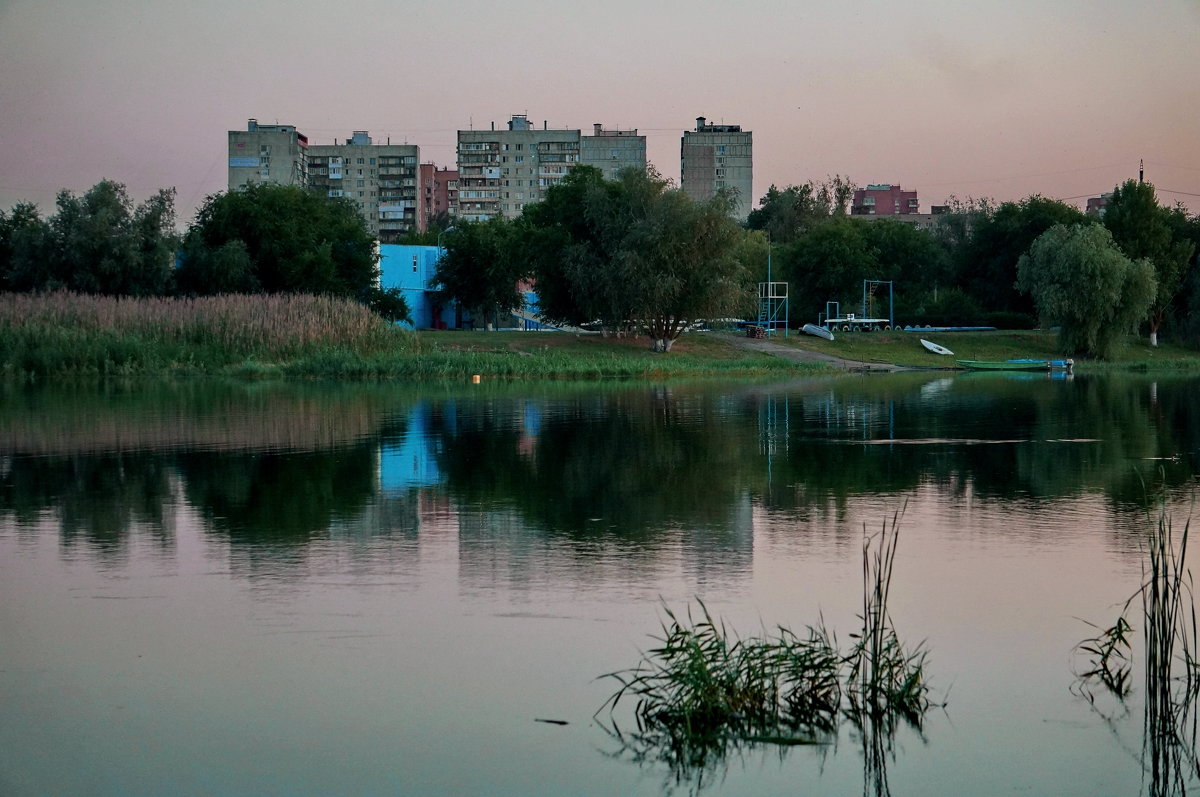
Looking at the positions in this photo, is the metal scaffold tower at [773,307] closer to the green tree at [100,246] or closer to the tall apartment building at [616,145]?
the green tree at [100,246]

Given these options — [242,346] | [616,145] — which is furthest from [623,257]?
[616,145]

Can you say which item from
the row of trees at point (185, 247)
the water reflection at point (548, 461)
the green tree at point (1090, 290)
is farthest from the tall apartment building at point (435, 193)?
the water reflection at point (548, 461)

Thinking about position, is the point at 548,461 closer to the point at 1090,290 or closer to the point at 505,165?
the point at 1090,290

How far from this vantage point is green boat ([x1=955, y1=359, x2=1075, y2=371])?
6059 cm

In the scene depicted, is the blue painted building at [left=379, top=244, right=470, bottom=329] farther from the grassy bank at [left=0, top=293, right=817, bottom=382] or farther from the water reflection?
the water reflection

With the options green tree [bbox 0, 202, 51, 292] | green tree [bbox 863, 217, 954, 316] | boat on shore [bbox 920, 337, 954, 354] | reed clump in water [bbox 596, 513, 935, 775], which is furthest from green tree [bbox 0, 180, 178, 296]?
reed clump in water [bbox 596, 513, 935, 775]

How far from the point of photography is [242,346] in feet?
159

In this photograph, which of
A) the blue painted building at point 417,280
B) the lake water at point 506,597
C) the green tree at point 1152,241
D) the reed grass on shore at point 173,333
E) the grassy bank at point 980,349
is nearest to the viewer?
the lake water at point 506,597

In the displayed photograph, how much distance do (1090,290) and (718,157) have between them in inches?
4166

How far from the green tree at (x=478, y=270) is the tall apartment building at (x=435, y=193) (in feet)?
283

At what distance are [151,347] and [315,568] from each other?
1496 inches

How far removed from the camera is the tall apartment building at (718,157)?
6535 inches

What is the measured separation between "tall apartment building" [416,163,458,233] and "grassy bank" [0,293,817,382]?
12392cm

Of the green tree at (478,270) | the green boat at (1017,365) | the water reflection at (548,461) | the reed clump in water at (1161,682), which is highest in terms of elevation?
the green tree at (478,270)
